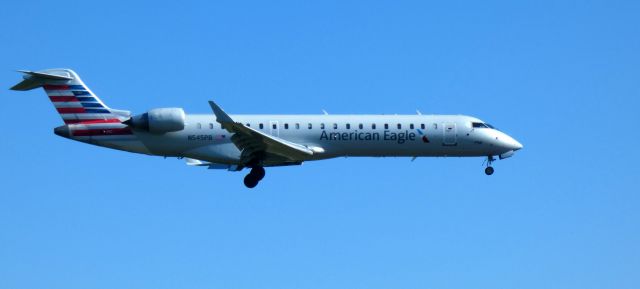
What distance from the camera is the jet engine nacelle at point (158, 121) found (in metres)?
54.3

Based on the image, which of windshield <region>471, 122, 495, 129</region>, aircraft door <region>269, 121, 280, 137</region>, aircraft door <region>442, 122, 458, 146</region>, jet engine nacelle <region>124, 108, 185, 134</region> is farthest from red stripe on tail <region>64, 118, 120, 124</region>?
windshield <region>471, 122, 495, 129</region>

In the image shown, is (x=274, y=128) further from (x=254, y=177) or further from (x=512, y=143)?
(x=512, y=143)

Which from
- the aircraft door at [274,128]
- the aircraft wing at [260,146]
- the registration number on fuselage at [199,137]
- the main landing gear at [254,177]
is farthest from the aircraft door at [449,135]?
the registration number on fuselage at [199,137]

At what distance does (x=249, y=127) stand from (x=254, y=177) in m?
2.22

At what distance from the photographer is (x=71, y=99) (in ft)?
182

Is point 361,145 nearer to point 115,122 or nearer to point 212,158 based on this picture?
point 212,158

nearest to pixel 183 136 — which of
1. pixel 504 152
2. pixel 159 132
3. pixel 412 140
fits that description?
pixel 159 132

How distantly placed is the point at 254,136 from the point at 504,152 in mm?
10782

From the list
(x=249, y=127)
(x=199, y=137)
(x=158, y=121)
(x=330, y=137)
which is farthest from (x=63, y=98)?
(x=330, y=137)

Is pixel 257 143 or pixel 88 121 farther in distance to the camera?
pixel 88 121

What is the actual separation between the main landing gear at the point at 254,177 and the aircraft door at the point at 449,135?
7.37 meters

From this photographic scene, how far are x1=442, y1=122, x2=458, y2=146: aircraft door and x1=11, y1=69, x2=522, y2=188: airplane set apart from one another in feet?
0.08

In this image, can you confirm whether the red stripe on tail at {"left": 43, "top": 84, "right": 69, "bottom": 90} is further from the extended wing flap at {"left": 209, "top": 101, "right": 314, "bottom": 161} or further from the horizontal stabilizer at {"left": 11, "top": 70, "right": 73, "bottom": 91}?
the extended wing flap at {"left": 209, "top": 101, "right": 314, "bottom": 161}

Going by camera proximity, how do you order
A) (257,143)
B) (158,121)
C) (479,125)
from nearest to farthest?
(257,143), (158,121), (479,125)
